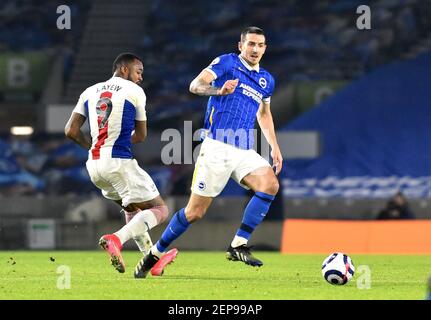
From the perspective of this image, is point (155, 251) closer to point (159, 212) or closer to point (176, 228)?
point (176, 228)

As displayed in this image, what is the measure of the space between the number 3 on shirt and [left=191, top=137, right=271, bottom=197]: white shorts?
35.3 inches

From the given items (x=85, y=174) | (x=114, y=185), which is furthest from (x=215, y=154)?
(x=85, y=174)

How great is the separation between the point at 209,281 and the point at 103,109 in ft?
5.86

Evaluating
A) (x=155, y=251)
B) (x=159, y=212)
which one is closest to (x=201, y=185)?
(x=159, y=212)

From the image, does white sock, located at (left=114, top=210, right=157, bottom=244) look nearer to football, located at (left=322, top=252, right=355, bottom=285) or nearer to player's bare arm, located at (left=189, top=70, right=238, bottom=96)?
player's bare arm, located at (left=189, top=70, right=238, bottom=96)

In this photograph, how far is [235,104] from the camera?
1043 cm

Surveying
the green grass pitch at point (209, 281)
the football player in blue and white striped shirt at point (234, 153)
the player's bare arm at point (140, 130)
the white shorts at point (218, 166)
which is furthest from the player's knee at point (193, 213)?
the player's bare arm at point (140, 130)

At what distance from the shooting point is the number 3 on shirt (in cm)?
1031

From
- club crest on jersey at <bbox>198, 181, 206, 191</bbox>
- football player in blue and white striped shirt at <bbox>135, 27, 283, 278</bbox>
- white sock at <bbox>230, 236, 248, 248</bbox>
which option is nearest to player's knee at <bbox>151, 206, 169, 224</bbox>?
football player in blue and white striped shirt at <bbox>135, 27, 283, 278</bbox>

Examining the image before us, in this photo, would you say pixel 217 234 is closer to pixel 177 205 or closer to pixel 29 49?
pixel 177 205

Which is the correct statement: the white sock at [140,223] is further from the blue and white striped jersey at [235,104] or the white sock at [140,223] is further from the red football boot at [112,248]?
the blue and white striped jersey at [235,104]

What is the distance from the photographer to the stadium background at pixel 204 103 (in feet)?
68.4

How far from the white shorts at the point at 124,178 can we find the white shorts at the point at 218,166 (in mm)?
531
